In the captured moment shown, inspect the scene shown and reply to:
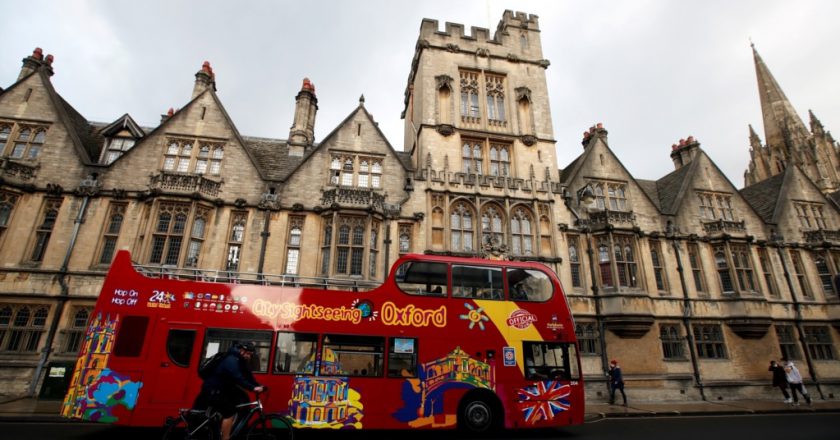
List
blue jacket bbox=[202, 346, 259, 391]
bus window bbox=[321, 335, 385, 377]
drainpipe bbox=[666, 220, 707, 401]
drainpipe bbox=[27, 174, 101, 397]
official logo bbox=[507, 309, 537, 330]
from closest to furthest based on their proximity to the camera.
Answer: blue jacket bbox=[202, 346, 259, 391]
bus window bbox=[321, 335, 385, 377]
official logo bbox=[507, 309, 537, 330]
drainpipe bbox=[27, 174, 101, 397]
drainpipe bbox=[666, 220, 707, 401]

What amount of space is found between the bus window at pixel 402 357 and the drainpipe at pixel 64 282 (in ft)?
46.6

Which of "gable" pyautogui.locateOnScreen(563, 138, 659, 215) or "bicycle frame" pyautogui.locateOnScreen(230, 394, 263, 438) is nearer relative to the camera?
"bicycle frame" pyautogui.locateOnScreen(230, 394, 263, 438)

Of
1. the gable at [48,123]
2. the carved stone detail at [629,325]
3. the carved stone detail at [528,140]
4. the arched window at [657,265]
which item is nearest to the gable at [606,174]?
the arched window at [657,265]

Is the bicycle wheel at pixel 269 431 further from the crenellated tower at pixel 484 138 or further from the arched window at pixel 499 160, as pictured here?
the arched window at pixel 499 160

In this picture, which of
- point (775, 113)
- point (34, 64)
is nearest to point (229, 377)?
point (34, 64)

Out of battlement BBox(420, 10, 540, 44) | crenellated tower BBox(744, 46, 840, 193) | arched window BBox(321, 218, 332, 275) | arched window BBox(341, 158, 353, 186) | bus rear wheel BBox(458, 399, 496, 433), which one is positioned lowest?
bus rear wheel BBox(458, 399, 496, 433)

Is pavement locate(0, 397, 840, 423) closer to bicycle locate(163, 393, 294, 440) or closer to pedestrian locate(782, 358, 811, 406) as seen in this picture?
pedestrian locate(782, 358, 811, 406)

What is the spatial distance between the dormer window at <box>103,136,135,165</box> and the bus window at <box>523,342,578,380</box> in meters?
20.3

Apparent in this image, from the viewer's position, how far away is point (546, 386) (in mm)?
9453

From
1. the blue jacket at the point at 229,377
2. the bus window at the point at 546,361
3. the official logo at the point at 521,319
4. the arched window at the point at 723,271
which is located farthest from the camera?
the arched window at the point at 723,271

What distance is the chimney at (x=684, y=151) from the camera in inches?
1013

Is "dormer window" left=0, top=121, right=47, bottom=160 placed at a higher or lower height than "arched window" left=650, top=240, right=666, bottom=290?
higher

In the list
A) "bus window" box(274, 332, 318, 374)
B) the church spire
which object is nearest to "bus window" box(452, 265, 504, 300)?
"bus window" box(274, 332, 318, 374)

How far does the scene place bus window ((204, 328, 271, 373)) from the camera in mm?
8508
